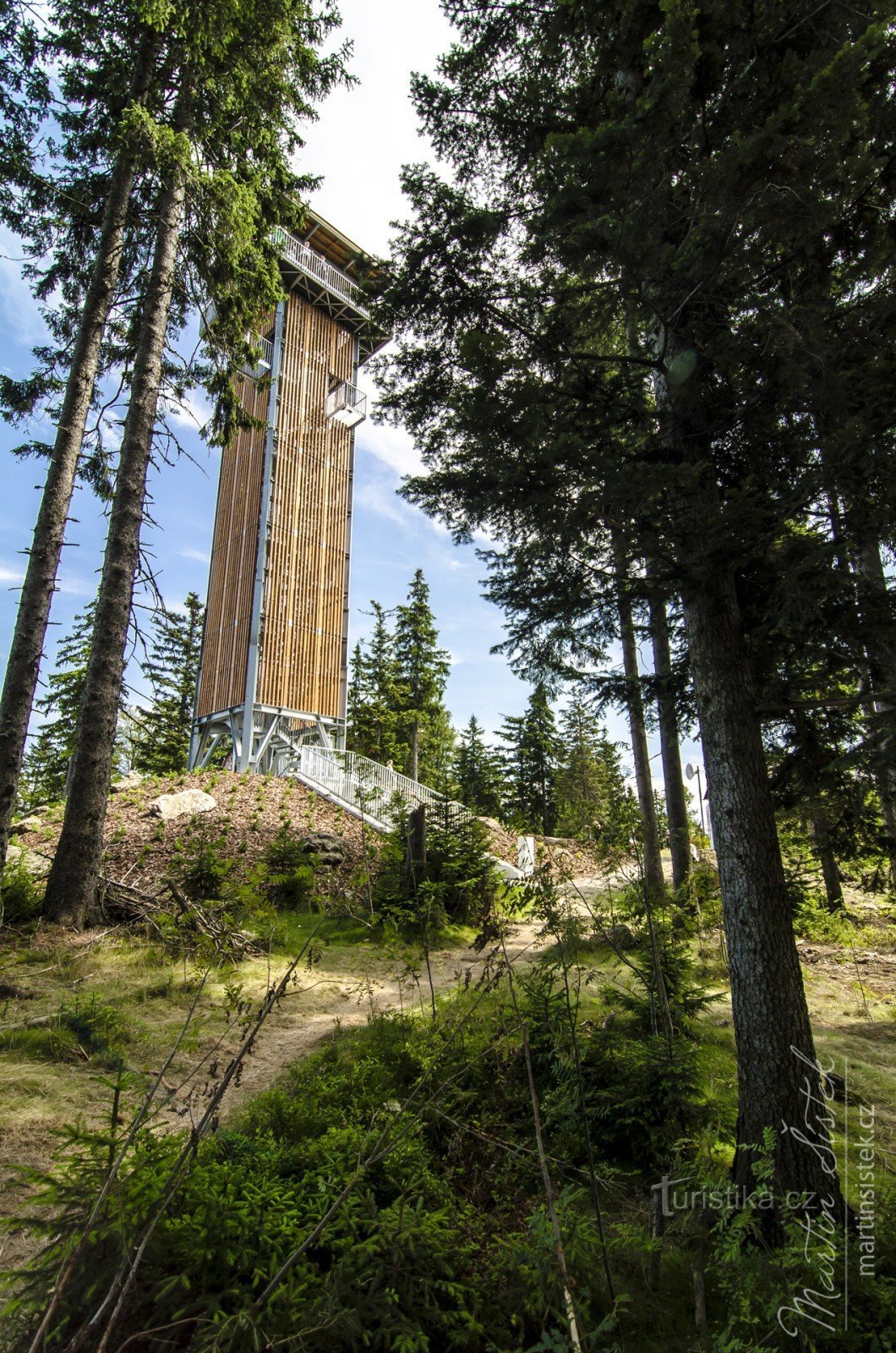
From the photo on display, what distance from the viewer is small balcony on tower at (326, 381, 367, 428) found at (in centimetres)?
2273

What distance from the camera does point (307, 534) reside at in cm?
2091

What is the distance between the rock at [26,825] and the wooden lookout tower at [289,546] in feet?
25.4

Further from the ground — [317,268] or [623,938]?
[317,268]

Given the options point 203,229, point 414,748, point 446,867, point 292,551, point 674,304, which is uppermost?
point 292,551

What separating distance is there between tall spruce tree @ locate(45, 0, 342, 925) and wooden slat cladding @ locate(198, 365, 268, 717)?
33.6ft

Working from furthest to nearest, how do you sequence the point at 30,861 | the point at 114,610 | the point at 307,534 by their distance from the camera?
the point at 307,534, the point at 30,861, the point at 114,610

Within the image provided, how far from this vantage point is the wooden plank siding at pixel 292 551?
63.9ft

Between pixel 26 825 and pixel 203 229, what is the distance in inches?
354

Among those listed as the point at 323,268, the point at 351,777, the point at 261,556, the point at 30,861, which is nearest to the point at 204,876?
the point at 30,861

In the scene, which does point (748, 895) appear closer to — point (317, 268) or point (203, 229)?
point (203, 229)

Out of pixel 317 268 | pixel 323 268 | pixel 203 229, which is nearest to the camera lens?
pixel 203 229

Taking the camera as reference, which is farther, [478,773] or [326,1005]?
[478,773]

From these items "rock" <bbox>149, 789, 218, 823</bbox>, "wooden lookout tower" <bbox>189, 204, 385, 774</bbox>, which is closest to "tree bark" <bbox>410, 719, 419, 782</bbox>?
"wooden lookout tower" <bbox>189, 204, 385, 774</bbox>

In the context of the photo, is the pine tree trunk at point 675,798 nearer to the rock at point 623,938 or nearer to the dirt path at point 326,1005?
the rock at point 623,938
